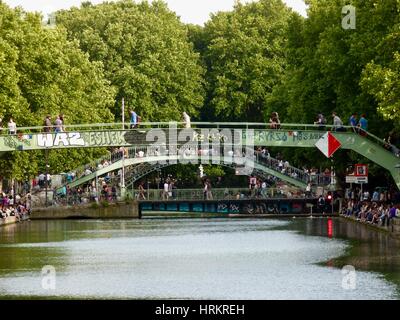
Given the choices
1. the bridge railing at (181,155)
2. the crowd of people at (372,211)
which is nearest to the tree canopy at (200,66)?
the bridge railing at (181,155)

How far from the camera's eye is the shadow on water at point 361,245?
176 feet

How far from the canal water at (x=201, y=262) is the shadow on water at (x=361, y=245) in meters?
0.04

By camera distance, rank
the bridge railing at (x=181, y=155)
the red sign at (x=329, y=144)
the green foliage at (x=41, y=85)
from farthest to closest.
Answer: the bridge railing at (x=181, y=155) < the green foliage at (x=41, y=85) < the red sign at (x=329, y=144)

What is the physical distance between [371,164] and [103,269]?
3371 centimetres

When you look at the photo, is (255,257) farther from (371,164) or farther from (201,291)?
(371,164)

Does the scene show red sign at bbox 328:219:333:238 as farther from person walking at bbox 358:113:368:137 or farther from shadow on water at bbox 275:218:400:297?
person walking at bbox 358:113:368:137

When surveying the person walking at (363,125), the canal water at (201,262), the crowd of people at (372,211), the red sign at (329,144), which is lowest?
the canal water at (201,262)

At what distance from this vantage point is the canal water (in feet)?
152

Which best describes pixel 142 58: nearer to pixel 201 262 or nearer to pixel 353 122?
pixel 353 122

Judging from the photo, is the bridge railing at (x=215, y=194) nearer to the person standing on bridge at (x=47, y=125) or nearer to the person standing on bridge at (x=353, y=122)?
the person standing on bridge at (x=47, y=125)

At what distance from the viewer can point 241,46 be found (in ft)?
458

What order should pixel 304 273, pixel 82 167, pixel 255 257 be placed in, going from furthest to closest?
pixel 82 167 < pixel 255 257 < pixel 304 273

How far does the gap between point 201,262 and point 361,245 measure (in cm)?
970

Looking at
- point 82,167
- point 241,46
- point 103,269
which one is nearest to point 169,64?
point 241,46
